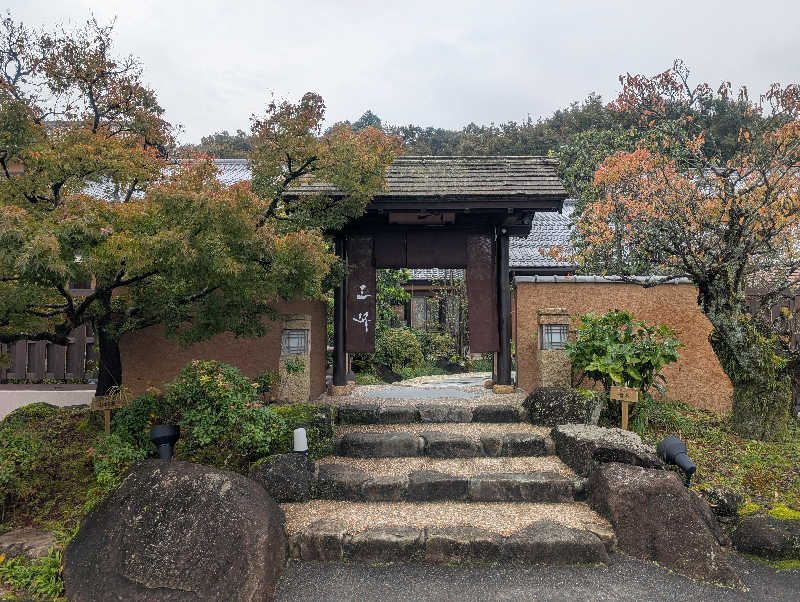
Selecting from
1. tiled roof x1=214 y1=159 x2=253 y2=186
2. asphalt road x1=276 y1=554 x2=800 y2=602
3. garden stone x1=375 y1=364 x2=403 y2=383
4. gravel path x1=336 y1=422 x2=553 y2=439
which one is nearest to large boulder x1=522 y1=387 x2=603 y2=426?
gravel path x1=336 y1=422 x2=553 y2=439

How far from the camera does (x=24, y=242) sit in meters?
3.89

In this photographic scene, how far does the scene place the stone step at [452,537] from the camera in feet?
13.3

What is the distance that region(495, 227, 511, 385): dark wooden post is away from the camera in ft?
26.6

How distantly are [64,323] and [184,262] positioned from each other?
83.1 inches

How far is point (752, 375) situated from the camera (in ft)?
19.3

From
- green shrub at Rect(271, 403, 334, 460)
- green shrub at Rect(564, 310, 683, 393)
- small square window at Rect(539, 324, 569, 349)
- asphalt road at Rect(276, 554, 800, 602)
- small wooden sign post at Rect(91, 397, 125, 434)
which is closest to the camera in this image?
asphalt road at Rect(276, 554, 800, 602)

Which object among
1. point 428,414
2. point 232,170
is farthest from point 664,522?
point 232,170

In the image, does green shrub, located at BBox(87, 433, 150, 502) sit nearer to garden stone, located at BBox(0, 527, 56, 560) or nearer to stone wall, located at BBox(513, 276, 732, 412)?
garden stone, located at BBox(0, 527, 56, 560)

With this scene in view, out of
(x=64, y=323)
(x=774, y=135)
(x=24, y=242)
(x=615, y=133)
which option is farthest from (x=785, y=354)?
(x=615, y=133)

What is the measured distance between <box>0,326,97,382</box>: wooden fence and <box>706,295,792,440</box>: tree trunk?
→ 8.43 meters

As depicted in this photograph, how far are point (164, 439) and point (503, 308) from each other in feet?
16.8

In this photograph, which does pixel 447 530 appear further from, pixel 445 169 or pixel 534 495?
pixel 445 169

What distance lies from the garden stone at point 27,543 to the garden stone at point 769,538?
556cm

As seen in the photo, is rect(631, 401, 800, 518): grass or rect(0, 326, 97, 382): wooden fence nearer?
rect(631, 401, 800, 518): grass
